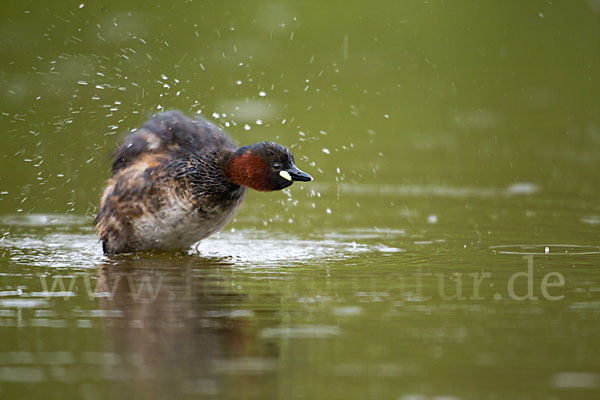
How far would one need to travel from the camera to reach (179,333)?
225 inches

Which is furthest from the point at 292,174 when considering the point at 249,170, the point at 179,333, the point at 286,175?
the point at 179,333

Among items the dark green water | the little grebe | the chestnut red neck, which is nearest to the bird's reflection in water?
the dark green water

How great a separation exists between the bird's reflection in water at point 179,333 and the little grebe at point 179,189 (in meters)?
0.70

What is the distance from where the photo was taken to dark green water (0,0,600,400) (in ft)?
17.1

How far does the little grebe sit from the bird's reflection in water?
696mm

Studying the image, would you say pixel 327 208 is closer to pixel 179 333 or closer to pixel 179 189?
pixel 179 189

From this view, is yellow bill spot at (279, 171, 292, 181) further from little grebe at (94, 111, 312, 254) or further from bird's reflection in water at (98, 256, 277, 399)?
bird's reflection in water at (98, 256, 277, 399)

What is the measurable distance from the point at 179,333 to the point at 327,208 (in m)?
4.72

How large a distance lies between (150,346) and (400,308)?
1.66 meters

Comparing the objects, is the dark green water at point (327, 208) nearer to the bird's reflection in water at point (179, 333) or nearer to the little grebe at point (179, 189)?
the bird's reflection in water at point (179, 333)

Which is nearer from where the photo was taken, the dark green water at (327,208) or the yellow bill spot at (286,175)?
the dark green water at (327,208)

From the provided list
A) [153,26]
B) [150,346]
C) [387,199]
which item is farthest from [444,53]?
[150,346]

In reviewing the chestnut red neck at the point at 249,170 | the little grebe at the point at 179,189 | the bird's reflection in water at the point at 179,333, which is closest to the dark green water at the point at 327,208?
the bird's reflection in water at the point at 179,333

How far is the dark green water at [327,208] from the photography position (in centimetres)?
520
